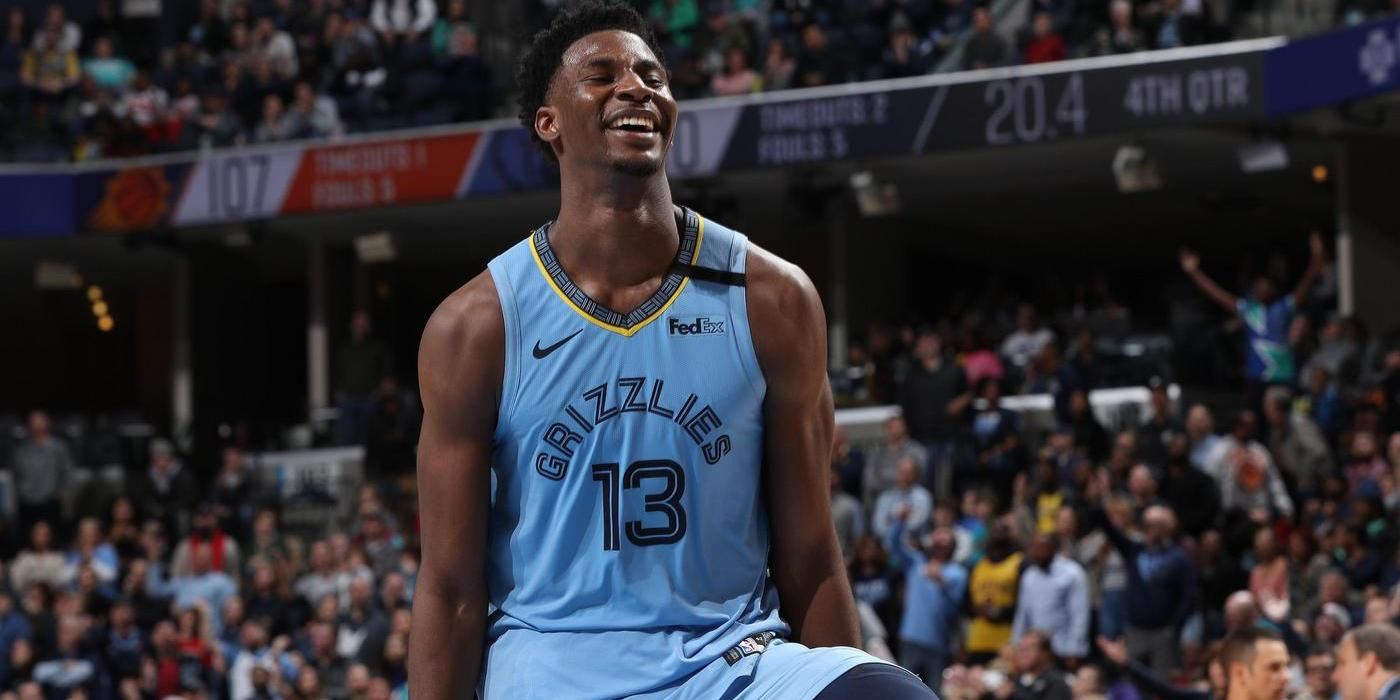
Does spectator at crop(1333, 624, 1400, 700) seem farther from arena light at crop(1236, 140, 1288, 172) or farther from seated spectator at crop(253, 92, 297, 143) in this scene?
seated spectator at crop(253, 92, 297, 143)

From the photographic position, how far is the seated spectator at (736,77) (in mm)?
18281

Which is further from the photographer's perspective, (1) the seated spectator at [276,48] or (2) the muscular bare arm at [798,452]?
(1) the seated spectator at [276,48]

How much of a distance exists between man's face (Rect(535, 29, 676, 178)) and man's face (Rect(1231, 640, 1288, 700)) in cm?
332

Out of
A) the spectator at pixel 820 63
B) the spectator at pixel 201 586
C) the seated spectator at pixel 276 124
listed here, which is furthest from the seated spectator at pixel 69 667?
the spectator at pixel 820 63

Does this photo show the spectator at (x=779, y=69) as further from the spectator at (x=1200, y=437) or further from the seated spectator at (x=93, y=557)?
the seated spectator at (x=93, y=557)

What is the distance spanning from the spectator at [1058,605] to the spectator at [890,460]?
278cm

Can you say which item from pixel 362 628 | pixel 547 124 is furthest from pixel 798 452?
pixel 362 628

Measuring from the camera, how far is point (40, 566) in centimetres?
1683

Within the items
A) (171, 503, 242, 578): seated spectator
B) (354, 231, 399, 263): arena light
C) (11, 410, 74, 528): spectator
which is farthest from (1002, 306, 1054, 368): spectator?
(11, 410, 74, 528): spectator

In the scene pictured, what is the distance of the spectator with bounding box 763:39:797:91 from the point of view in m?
18.2

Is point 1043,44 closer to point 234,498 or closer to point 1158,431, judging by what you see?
point 1158,431

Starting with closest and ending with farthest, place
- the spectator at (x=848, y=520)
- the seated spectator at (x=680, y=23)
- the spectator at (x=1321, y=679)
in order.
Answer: the spectator at (x=1321, y=679)
the spectator at (x=848, y=520)
the seated spectator at (x=680, y=23)

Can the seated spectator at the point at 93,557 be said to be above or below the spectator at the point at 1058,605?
below

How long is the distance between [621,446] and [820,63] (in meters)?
15.3
